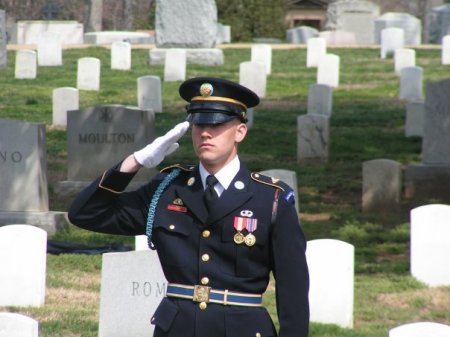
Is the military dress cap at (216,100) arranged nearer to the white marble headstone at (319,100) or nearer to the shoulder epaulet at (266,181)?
the shoulder epaulet at (266,181)

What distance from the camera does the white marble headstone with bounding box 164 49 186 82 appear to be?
82.1ft

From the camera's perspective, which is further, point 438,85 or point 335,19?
point 335,19

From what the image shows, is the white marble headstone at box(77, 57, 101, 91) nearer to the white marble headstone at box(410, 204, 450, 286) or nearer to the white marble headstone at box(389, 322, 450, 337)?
the white marble headstone at box(410, 204, 450, 286)

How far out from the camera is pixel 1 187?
12250 mm

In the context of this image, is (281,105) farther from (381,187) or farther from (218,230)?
(218,230)

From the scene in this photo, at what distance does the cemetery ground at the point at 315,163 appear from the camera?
915cm

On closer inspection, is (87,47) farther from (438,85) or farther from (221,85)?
(221,85)

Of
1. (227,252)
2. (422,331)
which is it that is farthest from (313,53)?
(227,252)

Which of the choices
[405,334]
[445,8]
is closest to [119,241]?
[405,334]

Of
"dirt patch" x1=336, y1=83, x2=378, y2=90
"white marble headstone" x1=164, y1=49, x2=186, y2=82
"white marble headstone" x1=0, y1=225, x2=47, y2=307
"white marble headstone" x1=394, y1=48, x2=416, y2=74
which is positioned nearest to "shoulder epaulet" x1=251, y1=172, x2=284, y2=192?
"white marble headstone" x1=0, y1=225, x2=47, y2=307

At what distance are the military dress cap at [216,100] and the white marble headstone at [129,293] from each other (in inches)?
122

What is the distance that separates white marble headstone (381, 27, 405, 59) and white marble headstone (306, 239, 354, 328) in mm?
23307

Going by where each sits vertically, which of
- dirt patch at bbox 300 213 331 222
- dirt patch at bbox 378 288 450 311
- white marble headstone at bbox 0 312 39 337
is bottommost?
dirt patch at bbox 378 288 450 311

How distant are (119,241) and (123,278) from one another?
4.00m
